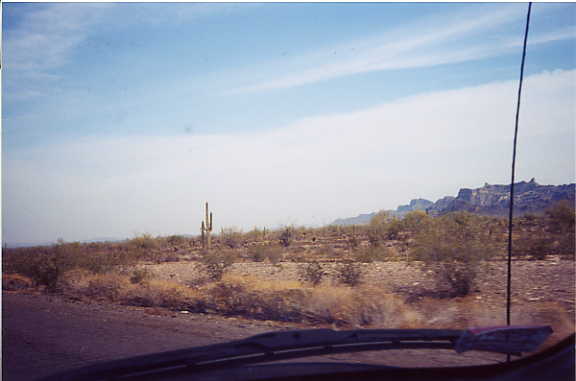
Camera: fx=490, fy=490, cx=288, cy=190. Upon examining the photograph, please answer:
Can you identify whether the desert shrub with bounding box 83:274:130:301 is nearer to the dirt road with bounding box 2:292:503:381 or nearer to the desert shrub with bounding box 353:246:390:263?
the dirt road with bounding box 2:292:503:381

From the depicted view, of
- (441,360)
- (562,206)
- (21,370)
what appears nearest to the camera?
(441,360)

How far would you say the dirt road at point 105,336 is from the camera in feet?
21.1

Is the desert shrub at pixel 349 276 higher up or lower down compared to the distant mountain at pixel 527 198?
lower down

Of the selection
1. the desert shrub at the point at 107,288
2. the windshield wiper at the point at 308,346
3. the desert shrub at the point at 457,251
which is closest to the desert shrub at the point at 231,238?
the desert shrub at the point at 107,288

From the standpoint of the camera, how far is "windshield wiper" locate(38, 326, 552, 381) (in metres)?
4.46

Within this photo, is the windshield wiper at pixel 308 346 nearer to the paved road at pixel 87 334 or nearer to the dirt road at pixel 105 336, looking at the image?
the dirt road at pixel 105 336

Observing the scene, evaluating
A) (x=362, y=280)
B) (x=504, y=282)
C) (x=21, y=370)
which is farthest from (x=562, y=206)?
(x=21, y=370)

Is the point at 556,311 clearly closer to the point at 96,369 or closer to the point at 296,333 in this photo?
the point at 296,333

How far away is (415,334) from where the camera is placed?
5367 millimetres

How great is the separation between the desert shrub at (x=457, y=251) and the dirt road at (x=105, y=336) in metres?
6.04

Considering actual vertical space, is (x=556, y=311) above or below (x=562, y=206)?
below

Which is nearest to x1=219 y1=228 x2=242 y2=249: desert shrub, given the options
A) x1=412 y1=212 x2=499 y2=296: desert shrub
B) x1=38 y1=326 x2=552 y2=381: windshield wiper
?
x1=412 y1=212 x2=499 y2=296: desert shrub

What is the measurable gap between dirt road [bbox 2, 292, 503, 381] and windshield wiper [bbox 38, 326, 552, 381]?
0.65ft

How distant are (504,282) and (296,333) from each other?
11.9 metres
